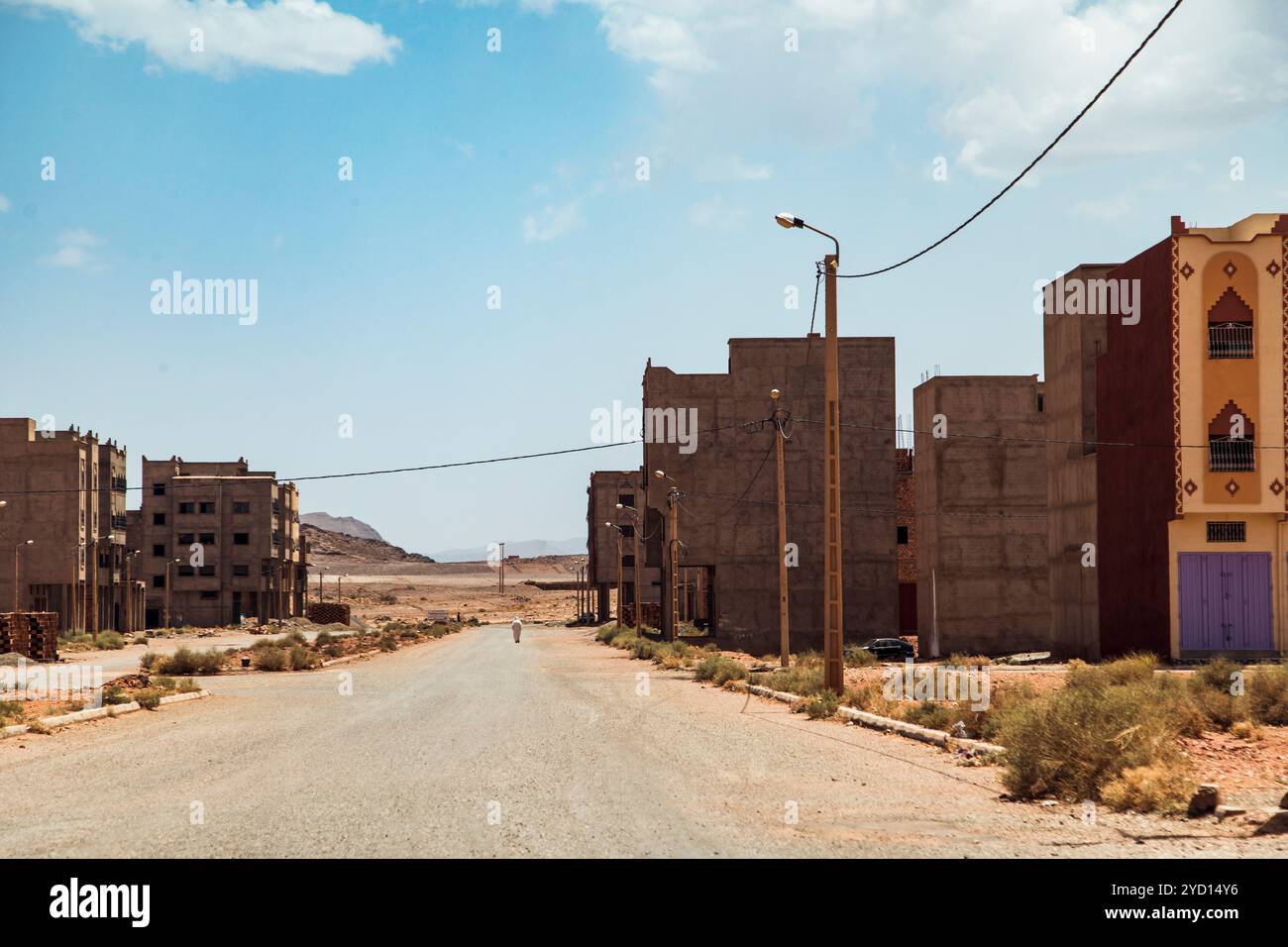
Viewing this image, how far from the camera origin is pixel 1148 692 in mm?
19109

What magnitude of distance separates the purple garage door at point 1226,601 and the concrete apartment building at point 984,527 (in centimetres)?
2304

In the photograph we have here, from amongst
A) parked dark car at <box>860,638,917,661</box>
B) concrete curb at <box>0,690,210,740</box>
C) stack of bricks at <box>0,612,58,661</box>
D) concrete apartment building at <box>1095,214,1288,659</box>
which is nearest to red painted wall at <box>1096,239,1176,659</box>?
concrete apartment building at <box>1095,214,1288,659</box>

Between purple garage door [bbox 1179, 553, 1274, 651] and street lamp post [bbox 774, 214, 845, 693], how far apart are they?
19.0 m

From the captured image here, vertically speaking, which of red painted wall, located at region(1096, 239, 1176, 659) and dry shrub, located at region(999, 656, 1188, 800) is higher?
red painted wall, located at region(1096, 239, 1176, 659)

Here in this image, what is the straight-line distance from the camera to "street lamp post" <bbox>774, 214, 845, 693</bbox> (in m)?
24.7

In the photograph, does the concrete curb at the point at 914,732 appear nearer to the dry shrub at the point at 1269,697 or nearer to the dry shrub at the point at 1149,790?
the dry shrub at the point at 1149,790

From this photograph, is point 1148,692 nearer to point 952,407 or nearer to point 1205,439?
point 1205,439

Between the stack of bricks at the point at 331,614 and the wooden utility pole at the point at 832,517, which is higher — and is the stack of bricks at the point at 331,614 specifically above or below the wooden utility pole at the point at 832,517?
below

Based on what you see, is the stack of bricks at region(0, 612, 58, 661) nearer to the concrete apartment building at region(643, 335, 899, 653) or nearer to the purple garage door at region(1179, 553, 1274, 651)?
the concrete apartment building at region(643, 335, 899, 653)

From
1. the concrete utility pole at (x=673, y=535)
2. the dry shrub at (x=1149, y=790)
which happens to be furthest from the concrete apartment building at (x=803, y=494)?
the dry shrub at (x=1149, y=790)

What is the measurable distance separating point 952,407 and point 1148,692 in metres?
44.0

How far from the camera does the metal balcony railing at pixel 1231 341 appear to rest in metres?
38.9

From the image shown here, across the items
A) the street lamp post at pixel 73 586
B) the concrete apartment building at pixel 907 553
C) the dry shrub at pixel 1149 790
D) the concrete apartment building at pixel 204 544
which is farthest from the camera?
the concrete apartment building at pixel 204 544
